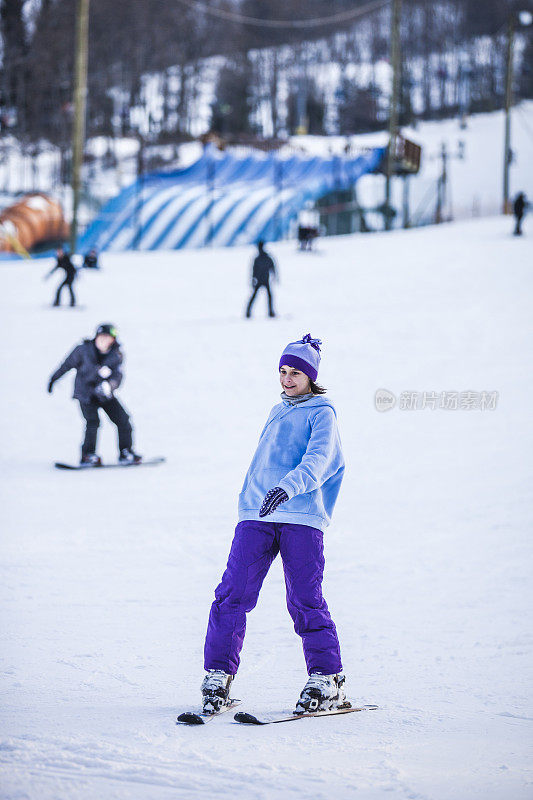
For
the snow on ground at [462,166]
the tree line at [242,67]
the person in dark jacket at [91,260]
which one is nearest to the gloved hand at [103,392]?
the person in dark jacket at [91,260]

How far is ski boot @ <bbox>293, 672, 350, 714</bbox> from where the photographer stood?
131 inches

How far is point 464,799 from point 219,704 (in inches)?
37.1

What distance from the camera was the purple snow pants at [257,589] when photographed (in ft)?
11.0

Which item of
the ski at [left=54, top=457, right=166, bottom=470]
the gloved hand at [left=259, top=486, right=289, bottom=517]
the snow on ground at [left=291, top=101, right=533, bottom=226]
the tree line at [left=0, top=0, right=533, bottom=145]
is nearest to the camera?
the gloved hand at [left=259, top=486, right=289, bottom=517]

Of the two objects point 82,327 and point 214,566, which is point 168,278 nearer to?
point 82,327

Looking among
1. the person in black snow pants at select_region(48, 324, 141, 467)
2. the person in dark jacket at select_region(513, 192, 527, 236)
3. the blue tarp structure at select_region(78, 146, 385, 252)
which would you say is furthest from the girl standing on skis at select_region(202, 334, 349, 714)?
the blue tarp structure at select_region(78, 146, 385, 252)

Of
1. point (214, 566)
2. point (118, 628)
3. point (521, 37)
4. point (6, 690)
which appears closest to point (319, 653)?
point (6, 690)

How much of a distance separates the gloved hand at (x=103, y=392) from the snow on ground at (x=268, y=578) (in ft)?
2.25

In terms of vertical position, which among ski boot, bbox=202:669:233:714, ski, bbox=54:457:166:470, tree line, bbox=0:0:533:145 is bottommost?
ski, bbox=54:457:166:470

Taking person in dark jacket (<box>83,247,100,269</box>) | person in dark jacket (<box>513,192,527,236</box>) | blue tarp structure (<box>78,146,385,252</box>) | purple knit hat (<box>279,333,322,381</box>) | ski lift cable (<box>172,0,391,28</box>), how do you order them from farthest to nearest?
ski lift cable (<box>172,0,391,28</box>) → blue tarp structure (<box>78,146,385,252</box>) → person in dark jacket (<box>513,192,527,236</box>) → person in dark jacket (<box>83,247,100,269</box>) → purple knit hat (<box>279,333,322,381</box>)

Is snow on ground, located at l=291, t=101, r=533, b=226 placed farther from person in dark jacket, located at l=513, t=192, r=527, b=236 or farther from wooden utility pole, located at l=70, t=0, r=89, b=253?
wooden utility pole, located at l=70, t=0, r=89, b=253

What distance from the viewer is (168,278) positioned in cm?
2200

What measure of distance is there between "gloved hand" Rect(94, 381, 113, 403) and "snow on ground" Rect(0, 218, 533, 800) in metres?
0.69

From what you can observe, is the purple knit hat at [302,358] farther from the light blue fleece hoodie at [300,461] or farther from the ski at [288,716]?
the ski at [288,716]
